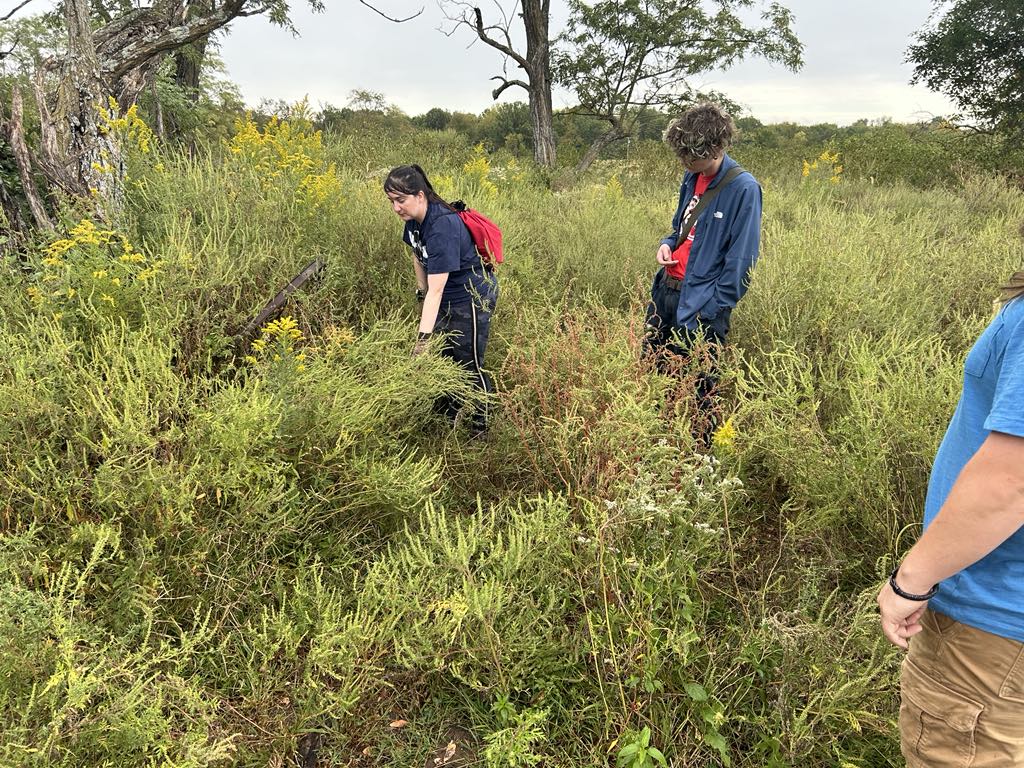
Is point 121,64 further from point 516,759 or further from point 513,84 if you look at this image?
point 513,84

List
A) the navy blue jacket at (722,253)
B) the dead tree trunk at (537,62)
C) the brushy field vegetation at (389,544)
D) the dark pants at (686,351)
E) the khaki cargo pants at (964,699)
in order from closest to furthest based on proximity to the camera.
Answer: the khaki cargo pants at (964,699) → the brushy field vegetation at (389,544) → the dark pants at (686,351) → the navy blue jacket at (722,253) → the dead tree trunk at (537,62)

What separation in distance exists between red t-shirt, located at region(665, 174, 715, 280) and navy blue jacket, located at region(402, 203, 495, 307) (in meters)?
1.09

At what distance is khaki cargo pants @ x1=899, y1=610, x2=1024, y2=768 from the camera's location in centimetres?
112

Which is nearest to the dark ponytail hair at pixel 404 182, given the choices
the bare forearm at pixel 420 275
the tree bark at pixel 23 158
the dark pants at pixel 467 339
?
the bare forearm at pixel 420 275

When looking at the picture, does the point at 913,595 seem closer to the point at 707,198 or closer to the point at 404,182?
the point at 707,198

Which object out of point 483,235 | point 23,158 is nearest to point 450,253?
point 483,235

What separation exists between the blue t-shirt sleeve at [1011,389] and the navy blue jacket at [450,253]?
8.22ft

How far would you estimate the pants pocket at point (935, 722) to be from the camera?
45.8 inches

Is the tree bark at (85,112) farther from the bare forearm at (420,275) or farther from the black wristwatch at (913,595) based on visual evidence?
the black wristwatch at (913,595)

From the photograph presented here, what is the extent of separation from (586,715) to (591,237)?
4.17 meters

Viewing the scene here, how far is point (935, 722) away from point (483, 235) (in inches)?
113

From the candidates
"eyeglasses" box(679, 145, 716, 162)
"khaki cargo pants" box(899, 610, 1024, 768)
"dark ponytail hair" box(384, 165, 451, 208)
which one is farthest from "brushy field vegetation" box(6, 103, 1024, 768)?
"eyeglasses" box(679, 145, 716, 162)

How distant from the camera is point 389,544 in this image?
2.41 metres

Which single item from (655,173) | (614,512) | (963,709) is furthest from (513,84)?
(963,709)
